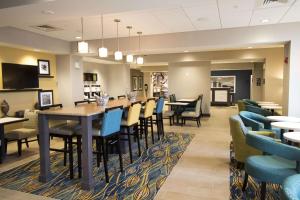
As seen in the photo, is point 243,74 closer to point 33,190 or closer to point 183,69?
point 183,69

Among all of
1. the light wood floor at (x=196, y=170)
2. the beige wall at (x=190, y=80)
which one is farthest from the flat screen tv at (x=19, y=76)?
the beige wall at (x=190, y=80)

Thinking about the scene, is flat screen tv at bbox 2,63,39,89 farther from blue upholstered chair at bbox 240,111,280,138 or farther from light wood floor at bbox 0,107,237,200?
blue upholstered chair at bbox 240,111,280,138

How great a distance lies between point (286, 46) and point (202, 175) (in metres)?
3.91

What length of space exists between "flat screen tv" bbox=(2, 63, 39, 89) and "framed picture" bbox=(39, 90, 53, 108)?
28 centimetres

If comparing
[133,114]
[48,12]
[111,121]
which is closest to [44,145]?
[111,121]

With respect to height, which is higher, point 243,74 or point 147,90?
point 243,74

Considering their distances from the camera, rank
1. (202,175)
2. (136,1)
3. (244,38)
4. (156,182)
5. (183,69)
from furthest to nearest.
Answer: (183,69), (244,38), (202,175), (156,182), (136,1)

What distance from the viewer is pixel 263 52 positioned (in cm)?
800

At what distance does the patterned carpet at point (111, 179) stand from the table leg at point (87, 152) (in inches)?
4.3

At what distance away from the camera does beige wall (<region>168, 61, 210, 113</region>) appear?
9336 millimetres

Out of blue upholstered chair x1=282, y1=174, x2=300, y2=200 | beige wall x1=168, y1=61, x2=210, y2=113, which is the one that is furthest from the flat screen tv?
blue upholstered chair x1=282, y1=174, x2=300, y2=200

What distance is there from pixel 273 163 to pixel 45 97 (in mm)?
5946

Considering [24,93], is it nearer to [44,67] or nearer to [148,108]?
[44,67]

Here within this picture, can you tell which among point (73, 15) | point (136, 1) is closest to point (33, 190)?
point (73, 15)
